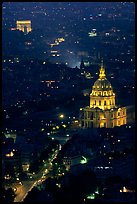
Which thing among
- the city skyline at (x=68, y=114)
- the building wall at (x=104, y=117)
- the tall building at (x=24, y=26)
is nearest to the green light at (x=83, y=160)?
the city skyline at (x=68, y=114)

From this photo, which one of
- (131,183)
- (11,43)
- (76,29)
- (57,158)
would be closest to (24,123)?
(57,158)

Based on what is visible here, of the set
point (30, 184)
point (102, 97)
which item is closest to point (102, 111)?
point (102, 97)

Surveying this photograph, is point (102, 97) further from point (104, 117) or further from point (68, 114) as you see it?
point (68, 114)

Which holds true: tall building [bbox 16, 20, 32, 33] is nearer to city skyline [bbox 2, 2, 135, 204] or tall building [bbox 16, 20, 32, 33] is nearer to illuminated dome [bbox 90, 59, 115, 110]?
city skyline [bbox 2, 2, 135, 204]

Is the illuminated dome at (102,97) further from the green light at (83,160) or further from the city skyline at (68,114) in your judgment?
the green light at (83,160)

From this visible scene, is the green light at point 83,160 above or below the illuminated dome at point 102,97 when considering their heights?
above

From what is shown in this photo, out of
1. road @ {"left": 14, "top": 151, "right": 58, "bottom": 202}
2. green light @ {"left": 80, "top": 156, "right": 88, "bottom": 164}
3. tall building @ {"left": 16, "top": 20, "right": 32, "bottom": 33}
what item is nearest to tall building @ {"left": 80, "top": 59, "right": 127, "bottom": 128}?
green light @ {"left": 80, "top": 156, "right": 88, "bottom": 164}

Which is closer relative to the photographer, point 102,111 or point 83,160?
point 83,160
